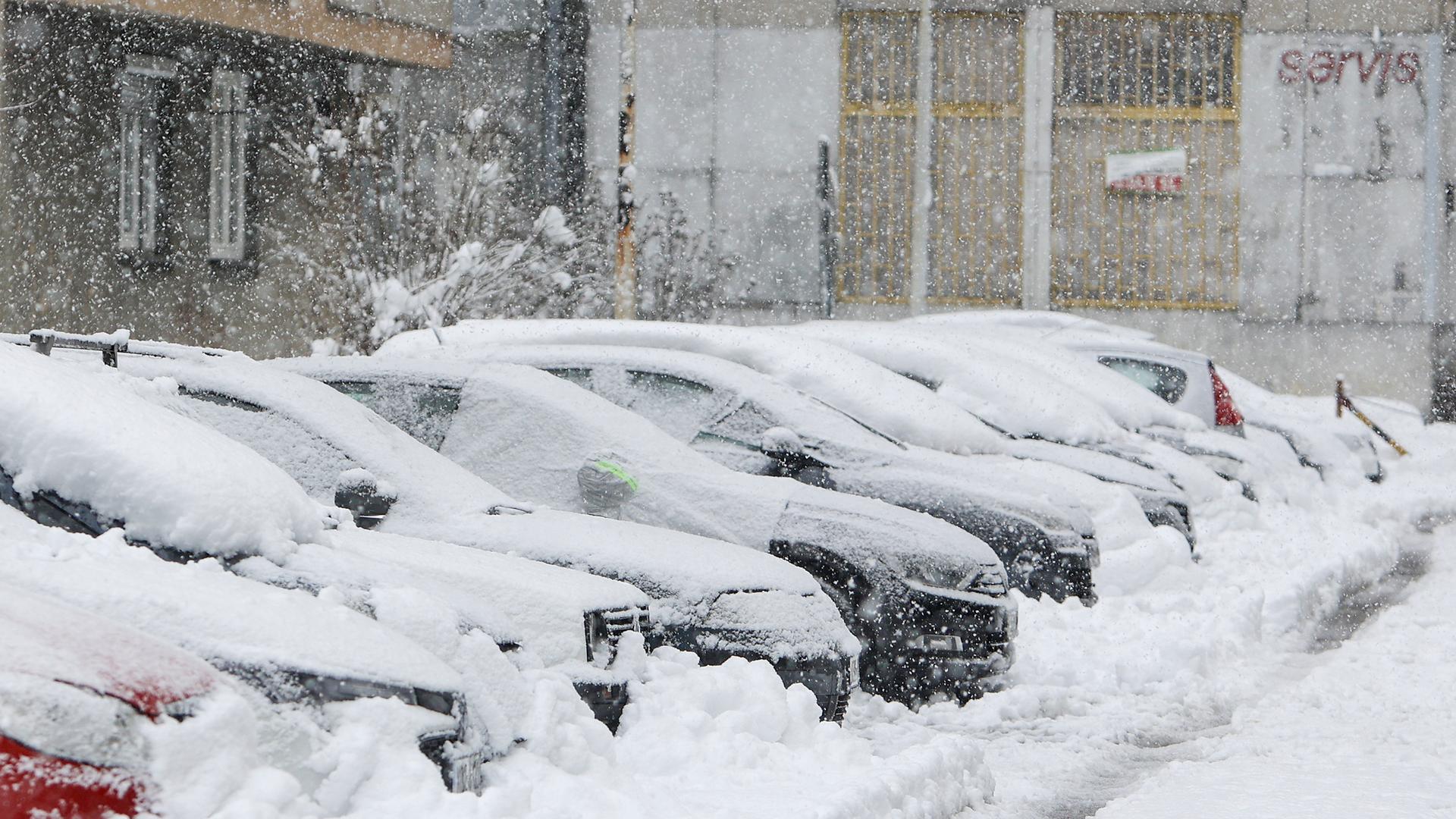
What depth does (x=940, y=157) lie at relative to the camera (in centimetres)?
3256

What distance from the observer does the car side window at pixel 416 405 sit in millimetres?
8133

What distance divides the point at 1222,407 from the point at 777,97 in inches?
653

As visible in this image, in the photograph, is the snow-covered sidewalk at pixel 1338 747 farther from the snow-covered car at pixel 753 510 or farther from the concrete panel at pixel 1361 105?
the concrete panel at pixel 1361 105

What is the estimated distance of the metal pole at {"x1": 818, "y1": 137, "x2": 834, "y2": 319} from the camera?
30.3 metres

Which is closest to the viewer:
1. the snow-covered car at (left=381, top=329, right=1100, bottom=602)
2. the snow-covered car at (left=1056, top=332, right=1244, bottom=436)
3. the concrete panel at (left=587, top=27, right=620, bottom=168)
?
the snow-covered car at (left=381, top=329, right=1100, bottom=602)

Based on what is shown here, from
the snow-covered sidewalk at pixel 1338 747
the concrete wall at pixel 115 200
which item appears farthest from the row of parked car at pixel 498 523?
the concrete wall at pixel 115 200

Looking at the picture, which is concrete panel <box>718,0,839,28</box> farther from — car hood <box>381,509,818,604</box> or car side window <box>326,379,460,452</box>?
car hood <box>381,509,818,604</box>

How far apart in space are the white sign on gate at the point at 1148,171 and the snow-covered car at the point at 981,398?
1821 centimetres

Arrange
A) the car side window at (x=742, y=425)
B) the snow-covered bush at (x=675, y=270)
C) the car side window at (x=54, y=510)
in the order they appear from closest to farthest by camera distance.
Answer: the car side window at (x=54, y=510)
the car side window at (x=742, y=425)
the snow-covered bush at (x=675, y=270)

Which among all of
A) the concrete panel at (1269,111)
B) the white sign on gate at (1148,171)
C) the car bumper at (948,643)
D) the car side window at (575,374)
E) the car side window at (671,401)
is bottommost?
the car bumper at (948,643)

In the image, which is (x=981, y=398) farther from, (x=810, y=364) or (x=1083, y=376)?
(x=1083, y=376)

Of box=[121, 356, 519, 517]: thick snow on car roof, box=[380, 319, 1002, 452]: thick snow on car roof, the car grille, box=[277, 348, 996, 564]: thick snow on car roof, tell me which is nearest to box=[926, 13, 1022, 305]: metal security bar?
box=[380, 319, 1002, 452]: thick snow on car roof

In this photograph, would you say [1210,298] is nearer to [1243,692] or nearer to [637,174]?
[637,174]

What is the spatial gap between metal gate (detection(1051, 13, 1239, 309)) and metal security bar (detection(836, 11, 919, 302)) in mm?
2480
